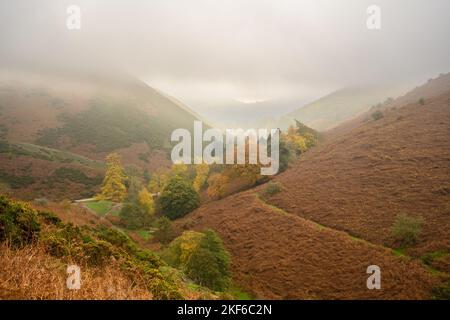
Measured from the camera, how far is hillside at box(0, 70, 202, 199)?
6762 cm

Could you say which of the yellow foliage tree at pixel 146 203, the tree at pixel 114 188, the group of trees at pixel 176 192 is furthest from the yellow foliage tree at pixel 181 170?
the yellow foliage tree at pixel 146 203

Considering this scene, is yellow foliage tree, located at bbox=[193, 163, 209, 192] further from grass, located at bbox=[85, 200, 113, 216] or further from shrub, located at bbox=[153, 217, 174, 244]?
shrub, located at bbox=[153, 217, 174, 244]

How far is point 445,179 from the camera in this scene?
33.5 metres

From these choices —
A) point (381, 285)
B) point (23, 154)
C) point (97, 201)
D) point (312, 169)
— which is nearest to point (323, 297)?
point (381, 285)

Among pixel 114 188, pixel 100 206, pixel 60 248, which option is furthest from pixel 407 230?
pixel 114 188

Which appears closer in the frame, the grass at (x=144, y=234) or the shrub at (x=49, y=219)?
the shrub at (x=49, y=219)

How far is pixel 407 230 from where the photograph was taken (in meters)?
Answer: 25.1

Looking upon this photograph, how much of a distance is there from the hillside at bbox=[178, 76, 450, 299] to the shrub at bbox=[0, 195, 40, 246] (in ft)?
58.3

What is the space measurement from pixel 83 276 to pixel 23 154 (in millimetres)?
81838

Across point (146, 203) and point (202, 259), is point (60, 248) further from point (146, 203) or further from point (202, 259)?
point (146, 203)

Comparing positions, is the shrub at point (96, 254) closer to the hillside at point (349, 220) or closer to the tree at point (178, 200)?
the hillside at point (349, 220)

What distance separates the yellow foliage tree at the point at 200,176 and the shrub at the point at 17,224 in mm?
46593

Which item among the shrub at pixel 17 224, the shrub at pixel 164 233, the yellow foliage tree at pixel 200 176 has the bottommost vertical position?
the shrub at pixel 164 233

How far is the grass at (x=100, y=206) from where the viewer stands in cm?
4913
